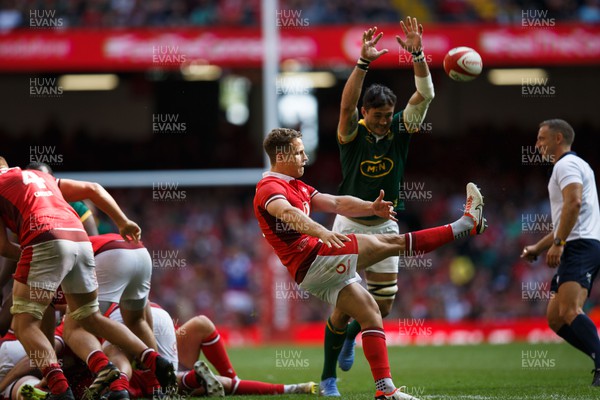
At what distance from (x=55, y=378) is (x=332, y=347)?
229 cm

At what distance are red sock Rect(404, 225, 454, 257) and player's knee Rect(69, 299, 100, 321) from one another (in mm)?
2192

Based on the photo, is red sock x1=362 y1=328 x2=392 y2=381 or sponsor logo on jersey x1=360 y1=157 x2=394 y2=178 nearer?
red sock x1=362 y1=328 x2=392 y2=381

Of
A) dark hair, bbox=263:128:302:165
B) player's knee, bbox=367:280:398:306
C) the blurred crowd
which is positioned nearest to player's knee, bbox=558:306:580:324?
player's knee, bbox=367:280:398:306

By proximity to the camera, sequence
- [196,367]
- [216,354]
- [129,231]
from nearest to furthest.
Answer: [129,231] < [196,367] < [216,354]

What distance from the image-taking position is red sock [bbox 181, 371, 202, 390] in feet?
23.3

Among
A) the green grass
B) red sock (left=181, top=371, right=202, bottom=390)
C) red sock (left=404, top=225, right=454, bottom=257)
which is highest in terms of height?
red sock (left=404, top=225, right=454, bottom=257)

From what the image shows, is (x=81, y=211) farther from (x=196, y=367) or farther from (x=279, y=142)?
(x=279, y=142)

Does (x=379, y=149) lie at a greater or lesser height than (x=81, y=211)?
greater

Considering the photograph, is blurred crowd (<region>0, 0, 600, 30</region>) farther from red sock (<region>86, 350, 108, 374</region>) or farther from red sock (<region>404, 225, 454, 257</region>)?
red sock (<region>404, 225, 454, 257</region>)

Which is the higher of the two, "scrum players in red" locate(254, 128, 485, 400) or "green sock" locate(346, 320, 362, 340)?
"scrum players in red" locate(254, 128, 485, 400)

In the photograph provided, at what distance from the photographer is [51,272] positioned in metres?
6.18

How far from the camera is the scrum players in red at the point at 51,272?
6125mm

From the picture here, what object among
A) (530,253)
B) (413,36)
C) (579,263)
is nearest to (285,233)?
(413,36)

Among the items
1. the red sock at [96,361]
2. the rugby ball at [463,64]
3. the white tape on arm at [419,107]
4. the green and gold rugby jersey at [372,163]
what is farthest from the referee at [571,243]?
the red sock at [96,361]
